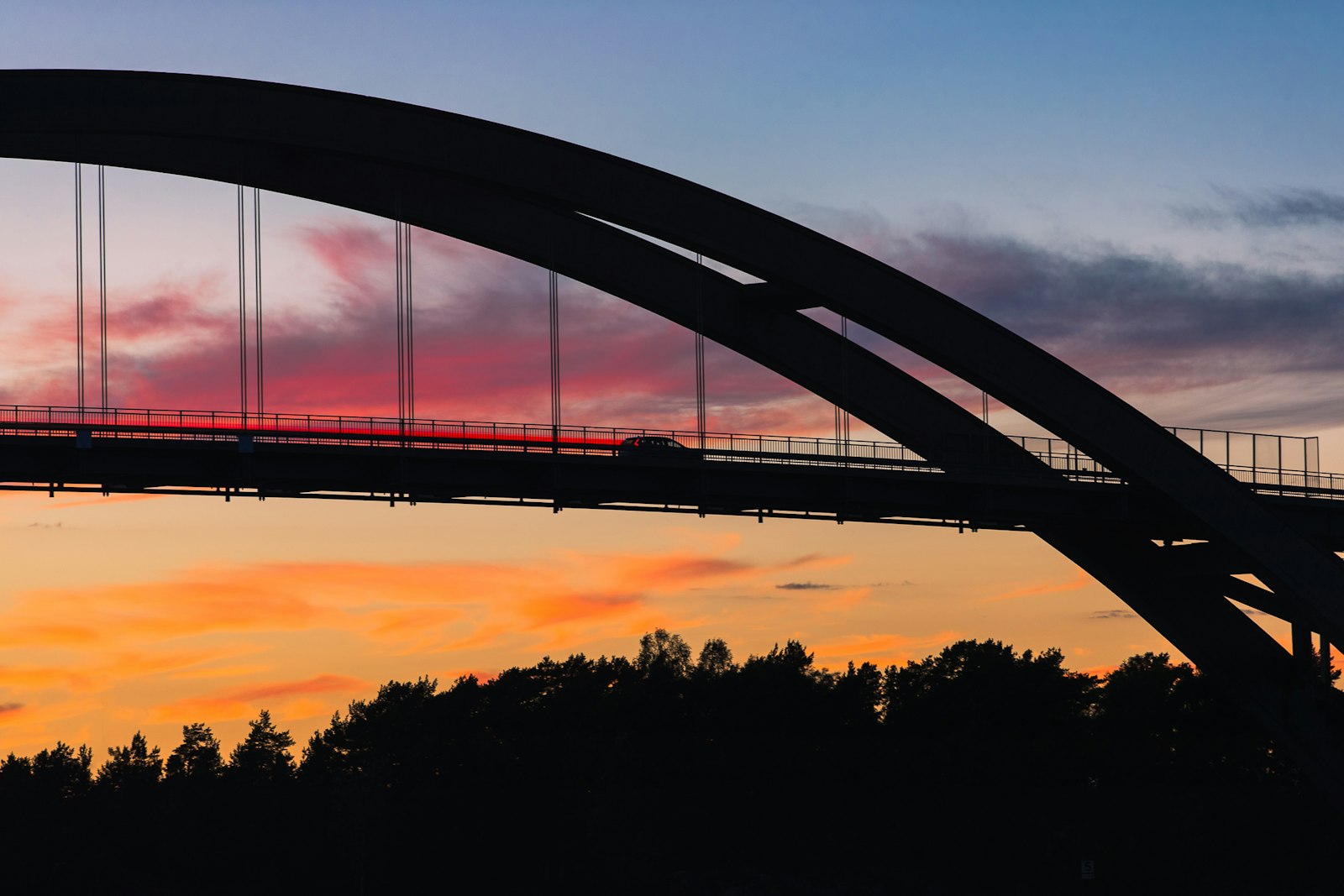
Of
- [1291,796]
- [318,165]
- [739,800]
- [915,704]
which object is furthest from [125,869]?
[318,165]

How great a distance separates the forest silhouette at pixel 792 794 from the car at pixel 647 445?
39237 millimetres

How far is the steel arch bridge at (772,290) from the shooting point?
4031 cm

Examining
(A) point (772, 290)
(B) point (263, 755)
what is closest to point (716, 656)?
(B) point (263, 755)

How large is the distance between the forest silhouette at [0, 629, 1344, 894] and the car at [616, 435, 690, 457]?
129ft

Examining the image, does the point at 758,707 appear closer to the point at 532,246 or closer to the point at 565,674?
the point at 565,674

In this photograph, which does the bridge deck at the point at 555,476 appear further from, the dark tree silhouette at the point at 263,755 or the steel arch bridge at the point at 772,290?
the dark tree silhouette at the point at 263,755

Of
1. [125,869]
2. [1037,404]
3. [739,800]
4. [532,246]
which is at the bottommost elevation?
[125,869]

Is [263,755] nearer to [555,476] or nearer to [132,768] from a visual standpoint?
[132,768]

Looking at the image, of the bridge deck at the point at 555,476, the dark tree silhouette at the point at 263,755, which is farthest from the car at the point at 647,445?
the dark tree silhouette at the point at 263,755

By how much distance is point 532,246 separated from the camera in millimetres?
47406

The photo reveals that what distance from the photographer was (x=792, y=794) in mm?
88000

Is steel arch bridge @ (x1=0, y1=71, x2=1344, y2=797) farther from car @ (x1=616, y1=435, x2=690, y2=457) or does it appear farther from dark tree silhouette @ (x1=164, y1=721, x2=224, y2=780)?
dark tree silhouette @ (x1=164, y1=721, x2=224, y2=780)

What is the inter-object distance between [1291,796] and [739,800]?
27.6 m

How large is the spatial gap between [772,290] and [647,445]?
267 inches
